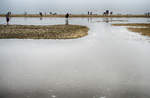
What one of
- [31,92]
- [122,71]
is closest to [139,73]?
[122,71]

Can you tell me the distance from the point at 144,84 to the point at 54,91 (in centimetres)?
436

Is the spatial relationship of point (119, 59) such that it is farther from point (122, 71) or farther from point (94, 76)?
point (94, 76)

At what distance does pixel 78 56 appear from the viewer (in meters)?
18.0

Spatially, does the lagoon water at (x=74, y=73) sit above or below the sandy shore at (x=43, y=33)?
below

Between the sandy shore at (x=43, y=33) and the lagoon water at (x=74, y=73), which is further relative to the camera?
the sandy shore at (x=43, y=33)

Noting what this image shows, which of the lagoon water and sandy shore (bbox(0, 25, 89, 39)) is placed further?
sandy shore (bbox(0, 25, 89, 39))

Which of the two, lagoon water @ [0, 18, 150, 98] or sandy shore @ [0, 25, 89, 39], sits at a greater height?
sandy shore @ [0, 25, 89, 39]

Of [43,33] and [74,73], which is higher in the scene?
[43,33]

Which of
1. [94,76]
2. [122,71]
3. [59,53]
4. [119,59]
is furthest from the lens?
[59,53]

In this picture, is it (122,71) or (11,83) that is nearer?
(11,83)

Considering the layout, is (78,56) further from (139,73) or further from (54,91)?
(54,91)

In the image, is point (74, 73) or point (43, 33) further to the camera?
point (43, 33)

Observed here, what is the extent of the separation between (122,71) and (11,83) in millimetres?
6259

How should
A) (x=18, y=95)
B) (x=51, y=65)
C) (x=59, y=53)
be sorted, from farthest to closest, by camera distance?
(x=59, y=53) → (x=51, y=65) → (x=18, y=95)
